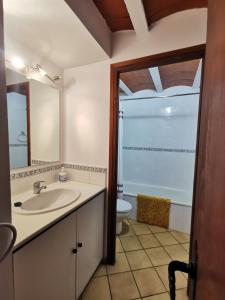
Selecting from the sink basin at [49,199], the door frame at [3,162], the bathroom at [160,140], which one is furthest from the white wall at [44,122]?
the bathroom at [160,140]

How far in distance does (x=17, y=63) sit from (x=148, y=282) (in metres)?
2.20

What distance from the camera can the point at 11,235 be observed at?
542 mm

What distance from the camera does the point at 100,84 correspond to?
5.31 ft

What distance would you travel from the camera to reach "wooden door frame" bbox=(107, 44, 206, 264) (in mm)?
1310

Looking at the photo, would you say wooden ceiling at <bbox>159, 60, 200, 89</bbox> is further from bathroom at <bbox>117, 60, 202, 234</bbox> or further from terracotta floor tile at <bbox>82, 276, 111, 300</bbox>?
terracotta floor tile at <bbox>82, 276, 111, 300</bbox>

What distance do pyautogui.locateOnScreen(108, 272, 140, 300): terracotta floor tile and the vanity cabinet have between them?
0.21 metres

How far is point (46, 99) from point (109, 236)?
1530 mm

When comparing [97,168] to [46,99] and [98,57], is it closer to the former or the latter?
[46,99]

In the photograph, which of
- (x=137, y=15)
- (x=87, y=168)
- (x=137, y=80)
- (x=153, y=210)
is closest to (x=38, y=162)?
(x=87, y=168)

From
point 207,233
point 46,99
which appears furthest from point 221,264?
point 46,99

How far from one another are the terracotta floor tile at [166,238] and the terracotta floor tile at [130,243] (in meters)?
0.30

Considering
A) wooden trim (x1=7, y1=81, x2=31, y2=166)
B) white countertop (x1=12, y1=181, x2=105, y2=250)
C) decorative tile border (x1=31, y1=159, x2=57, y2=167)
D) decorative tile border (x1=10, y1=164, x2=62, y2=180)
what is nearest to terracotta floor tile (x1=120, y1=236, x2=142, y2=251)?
white countertop (x1=12, y1=181, x2=105, y2=250)

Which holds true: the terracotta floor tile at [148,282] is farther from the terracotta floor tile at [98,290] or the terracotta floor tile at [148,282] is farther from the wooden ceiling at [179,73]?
the wooden ceiling at [179,73]

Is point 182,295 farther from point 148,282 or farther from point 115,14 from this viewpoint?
point 115,14
